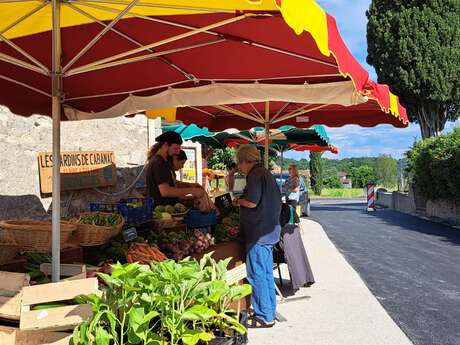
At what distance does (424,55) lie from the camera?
2244cm

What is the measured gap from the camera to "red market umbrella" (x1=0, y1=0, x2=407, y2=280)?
99.3 inches

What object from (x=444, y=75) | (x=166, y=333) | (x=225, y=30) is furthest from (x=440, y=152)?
(x=166, y=333)

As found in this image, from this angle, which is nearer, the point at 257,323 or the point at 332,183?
the point at 257,323

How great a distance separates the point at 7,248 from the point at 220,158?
2332 centimetres

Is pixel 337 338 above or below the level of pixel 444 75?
below

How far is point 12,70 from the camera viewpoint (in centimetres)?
395

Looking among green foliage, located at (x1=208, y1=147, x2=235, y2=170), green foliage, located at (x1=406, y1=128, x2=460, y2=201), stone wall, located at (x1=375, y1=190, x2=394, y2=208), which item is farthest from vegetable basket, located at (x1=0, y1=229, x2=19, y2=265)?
green foliage, located at (x1=208, y1=147, x2=235, y2=170)

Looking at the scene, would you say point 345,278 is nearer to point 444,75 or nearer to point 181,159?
point 181,159

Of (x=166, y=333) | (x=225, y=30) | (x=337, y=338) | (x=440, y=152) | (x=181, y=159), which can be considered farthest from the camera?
(x=440, y=152)

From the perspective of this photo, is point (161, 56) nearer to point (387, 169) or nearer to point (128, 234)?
point (128, 234)

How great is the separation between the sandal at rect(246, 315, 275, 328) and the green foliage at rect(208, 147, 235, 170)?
21.2 metres

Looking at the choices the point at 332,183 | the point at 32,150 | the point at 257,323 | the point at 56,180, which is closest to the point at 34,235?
the point at 56,180

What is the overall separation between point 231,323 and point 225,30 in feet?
6.05

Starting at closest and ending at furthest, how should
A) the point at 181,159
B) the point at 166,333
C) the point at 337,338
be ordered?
the point at 166,333 < the point at 337,338 < the point at 181,159
